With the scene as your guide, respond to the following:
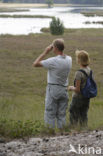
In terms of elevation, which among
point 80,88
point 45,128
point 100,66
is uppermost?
point 80,88

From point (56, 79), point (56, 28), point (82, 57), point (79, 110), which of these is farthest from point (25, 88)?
point (56, 28)

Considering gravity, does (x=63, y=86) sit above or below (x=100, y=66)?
above

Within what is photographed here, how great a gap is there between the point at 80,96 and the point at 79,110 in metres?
0.33

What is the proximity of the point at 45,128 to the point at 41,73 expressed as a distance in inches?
677

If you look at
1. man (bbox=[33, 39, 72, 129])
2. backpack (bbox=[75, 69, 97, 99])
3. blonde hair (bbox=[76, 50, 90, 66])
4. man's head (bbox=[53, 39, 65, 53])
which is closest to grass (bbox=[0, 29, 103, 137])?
man (bbox=[33, 39, 72, 129])

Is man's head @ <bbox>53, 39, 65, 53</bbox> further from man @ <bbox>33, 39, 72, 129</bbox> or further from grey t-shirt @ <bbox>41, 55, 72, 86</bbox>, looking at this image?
grey t-shirt @ <bbox>41, 55, 72, 86</bbox>

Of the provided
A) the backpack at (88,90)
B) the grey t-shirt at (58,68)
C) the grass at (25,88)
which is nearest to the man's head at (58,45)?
the grey t-shirt at (58,68)

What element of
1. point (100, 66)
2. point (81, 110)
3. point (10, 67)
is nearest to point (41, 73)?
point (10, 67)

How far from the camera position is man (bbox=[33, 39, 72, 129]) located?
24.3 ft

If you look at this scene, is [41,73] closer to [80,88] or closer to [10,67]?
[10,67]

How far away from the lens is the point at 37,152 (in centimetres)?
582

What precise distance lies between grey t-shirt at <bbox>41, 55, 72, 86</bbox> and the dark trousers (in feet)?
1.31

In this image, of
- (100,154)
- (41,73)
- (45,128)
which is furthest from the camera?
(41,73)

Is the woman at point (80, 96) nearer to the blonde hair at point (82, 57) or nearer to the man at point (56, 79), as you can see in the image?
the blonde hair at point (82, 57)
